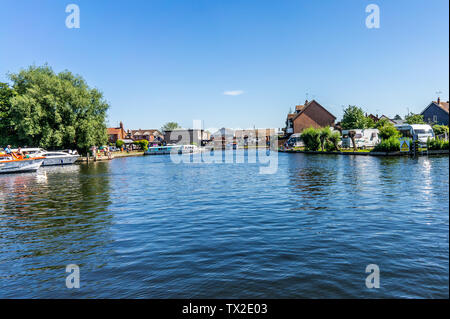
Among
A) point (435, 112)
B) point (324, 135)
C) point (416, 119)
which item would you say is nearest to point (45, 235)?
point (324, 135)

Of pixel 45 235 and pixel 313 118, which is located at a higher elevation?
pixel 313 118

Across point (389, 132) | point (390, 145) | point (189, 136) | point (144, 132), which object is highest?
→ point (144, 132)

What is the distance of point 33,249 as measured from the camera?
10664 mm

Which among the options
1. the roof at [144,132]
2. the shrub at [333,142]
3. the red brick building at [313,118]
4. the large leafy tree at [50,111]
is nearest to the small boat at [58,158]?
the large leafy tree at [50,111]

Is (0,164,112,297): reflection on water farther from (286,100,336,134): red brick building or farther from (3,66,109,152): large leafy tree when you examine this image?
(286,100,336,134): red brick building

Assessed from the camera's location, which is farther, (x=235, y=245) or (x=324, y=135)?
(x=324, y=135)

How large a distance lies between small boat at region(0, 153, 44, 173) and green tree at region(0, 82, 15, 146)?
1991 cm

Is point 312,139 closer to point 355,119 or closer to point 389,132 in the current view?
point 389,132

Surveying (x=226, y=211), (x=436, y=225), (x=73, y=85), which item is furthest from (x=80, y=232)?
(x=73, y=85)

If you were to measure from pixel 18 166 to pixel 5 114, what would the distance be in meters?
22.6

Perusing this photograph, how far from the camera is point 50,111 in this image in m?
59.8

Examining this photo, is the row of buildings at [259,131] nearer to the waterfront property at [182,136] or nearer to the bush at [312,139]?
the waterfront property at [182,136]
